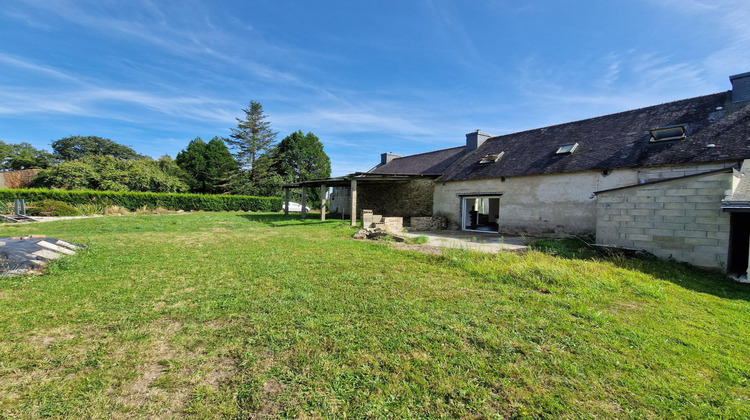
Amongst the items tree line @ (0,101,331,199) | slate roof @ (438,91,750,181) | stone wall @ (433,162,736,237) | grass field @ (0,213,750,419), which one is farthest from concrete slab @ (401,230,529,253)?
tree line @ (0,101,331,199)

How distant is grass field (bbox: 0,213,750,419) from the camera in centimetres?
214

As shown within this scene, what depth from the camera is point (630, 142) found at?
10.9 meters

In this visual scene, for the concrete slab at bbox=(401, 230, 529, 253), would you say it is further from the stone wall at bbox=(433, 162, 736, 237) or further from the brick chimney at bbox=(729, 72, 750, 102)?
the brick chimney at bbox=(729, 72, 750, 102)

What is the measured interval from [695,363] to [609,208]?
21.7ft

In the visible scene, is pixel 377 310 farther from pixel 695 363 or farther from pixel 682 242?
pixel 682 242

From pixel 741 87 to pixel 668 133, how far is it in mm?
2551

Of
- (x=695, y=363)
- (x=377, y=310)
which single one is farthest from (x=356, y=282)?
(x=695, y=363)

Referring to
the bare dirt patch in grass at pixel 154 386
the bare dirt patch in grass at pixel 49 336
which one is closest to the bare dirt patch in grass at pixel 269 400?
the bare dirt patch in grass at pixel 154 386

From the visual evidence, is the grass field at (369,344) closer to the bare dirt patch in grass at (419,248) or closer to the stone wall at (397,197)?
the bare dirt patch in grass at (419,248)

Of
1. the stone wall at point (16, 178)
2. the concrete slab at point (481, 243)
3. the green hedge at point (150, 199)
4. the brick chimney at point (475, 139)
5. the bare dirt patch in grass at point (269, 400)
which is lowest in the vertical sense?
the bare dirt patch in grass at point (269, 400)

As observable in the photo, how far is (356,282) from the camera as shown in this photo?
16.3 ft

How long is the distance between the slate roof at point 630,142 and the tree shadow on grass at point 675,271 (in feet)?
13.7

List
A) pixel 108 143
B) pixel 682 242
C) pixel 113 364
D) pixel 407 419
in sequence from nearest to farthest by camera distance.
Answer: pixel 407 419
pixel 113 364
pixel 682 242
pixel 108 143

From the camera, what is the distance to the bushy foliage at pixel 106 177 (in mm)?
23750
